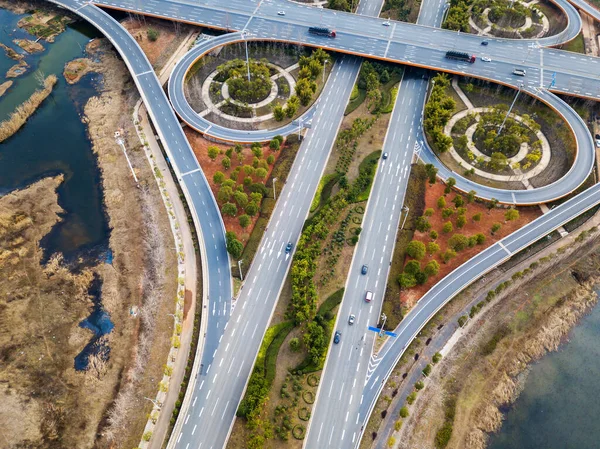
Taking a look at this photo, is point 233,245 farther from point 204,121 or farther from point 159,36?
point 159,36

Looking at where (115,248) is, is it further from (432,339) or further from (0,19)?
(0,19)

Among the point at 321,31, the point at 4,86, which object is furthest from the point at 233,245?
the point at 4,86

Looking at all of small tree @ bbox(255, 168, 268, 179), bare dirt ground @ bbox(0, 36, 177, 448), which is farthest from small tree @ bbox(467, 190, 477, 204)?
bare dirt ground @ bbox(0, 36, 177, 448)

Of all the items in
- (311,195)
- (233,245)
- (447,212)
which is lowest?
(233,245)

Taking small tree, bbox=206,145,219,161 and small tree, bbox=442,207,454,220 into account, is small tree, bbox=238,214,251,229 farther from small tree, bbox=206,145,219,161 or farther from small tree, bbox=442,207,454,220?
small tree, bbox=442,207,454,220

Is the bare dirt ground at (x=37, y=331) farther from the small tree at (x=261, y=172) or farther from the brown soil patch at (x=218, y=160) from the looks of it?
the small tree at (x=261, y=172)

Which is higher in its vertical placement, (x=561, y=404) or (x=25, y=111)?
(x=25, y=111)

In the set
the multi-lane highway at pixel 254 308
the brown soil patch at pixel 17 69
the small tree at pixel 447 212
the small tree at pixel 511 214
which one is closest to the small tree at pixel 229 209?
the multi-lane highway at pixel 254 308
